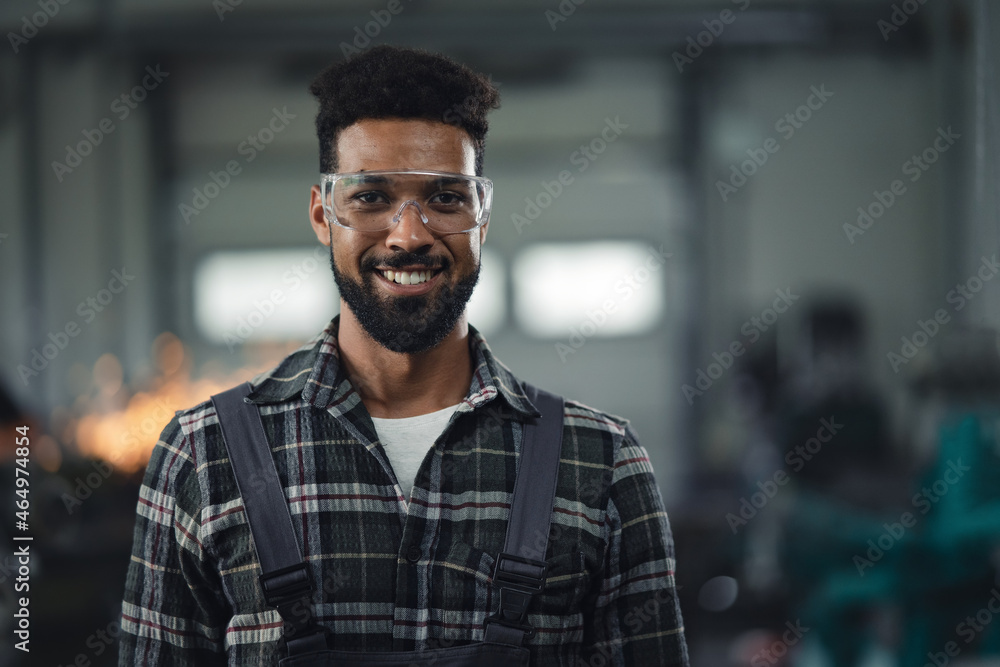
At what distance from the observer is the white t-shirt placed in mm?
1170

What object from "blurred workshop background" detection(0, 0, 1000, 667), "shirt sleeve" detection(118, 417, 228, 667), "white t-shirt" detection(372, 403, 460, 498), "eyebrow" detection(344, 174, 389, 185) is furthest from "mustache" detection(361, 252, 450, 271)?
"blurred workshop background" detection(0, 0, 1000, 667)

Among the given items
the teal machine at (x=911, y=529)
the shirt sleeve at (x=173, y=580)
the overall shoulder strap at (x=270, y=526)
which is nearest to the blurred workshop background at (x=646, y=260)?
the teal machine at (x=911, y=529)

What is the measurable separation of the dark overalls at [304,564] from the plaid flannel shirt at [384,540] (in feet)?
0.08

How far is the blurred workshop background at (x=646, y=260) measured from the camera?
3359mm

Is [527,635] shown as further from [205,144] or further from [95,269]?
[205,144]

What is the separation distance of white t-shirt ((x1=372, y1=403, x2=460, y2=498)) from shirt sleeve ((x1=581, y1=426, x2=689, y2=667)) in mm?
268

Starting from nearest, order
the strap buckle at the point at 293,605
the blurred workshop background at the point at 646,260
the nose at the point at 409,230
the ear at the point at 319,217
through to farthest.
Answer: the strap buckle at the point at 293,605 < the nose at the point at 409,230 < the ear at the point at 319,217 < the blurred workshop background at the point at 646,260

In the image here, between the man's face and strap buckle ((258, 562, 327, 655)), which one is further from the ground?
the man's face

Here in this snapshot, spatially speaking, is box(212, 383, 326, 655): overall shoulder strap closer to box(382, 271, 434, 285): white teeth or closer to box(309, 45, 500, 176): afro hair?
box(382, 271, 434, 285): white teeth

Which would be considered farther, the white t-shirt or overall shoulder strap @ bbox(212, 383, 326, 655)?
the white t-shirt

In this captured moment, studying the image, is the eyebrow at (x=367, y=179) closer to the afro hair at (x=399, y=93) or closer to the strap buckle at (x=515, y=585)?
the afro hair at (x=399, y=93)

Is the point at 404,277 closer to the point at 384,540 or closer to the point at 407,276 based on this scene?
the point at 407,276

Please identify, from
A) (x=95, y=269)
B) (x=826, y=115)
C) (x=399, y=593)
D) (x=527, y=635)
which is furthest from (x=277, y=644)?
(x=826, y=115)

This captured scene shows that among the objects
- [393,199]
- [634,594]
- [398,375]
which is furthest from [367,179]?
[634,594]
